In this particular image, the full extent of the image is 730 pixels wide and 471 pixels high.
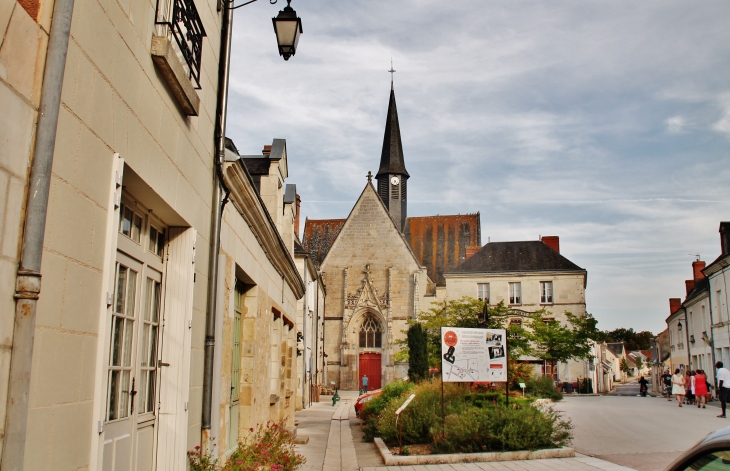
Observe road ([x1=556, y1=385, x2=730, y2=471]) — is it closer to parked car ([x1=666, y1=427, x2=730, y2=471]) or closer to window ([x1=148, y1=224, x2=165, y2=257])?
window ([x1=148, y1=224, x2=165, y2=257])

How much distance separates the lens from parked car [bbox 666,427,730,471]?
6.68 feet

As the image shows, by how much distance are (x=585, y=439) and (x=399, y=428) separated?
10.9ft

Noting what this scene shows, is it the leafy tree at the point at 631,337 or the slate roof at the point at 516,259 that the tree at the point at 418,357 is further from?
the leafy tree at the point at 631,337

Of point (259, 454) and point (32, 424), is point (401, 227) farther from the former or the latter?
point (32, 424)

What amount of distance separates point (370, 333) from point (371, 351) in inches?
45.4

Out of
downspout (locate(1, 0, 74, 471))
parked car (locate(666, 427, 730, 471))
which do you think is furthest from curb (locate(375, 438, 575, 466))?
parked car (locate(666, 427, 730, 471))

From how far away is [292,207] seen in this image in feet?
51.1

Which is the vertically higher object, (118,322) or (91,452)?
(118,322)

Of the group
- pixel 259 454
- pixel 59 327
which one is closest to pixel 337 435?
pixel 259 454

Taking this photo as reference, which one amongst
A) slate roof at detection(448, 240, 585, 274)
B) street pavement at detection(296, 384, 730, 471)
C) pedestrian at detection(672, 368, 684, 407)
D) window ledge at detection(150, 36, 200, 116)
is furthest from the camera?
slate roof at detection(448, 240, 585, 274)

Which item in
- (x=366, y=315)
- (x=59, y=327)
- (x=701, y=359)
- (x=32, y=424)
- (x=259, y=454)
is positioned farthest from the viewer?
(x=366, y=315)

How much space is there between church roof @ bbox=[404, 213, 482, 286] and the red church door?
24.6ft

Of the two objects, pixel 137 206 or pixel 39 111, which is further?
pixel 137 206

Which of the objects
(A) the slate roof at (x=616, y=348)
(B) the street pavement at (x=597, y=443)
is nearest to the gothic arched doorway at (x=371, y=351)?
(B) the street pavement at (x=597, y=443)
